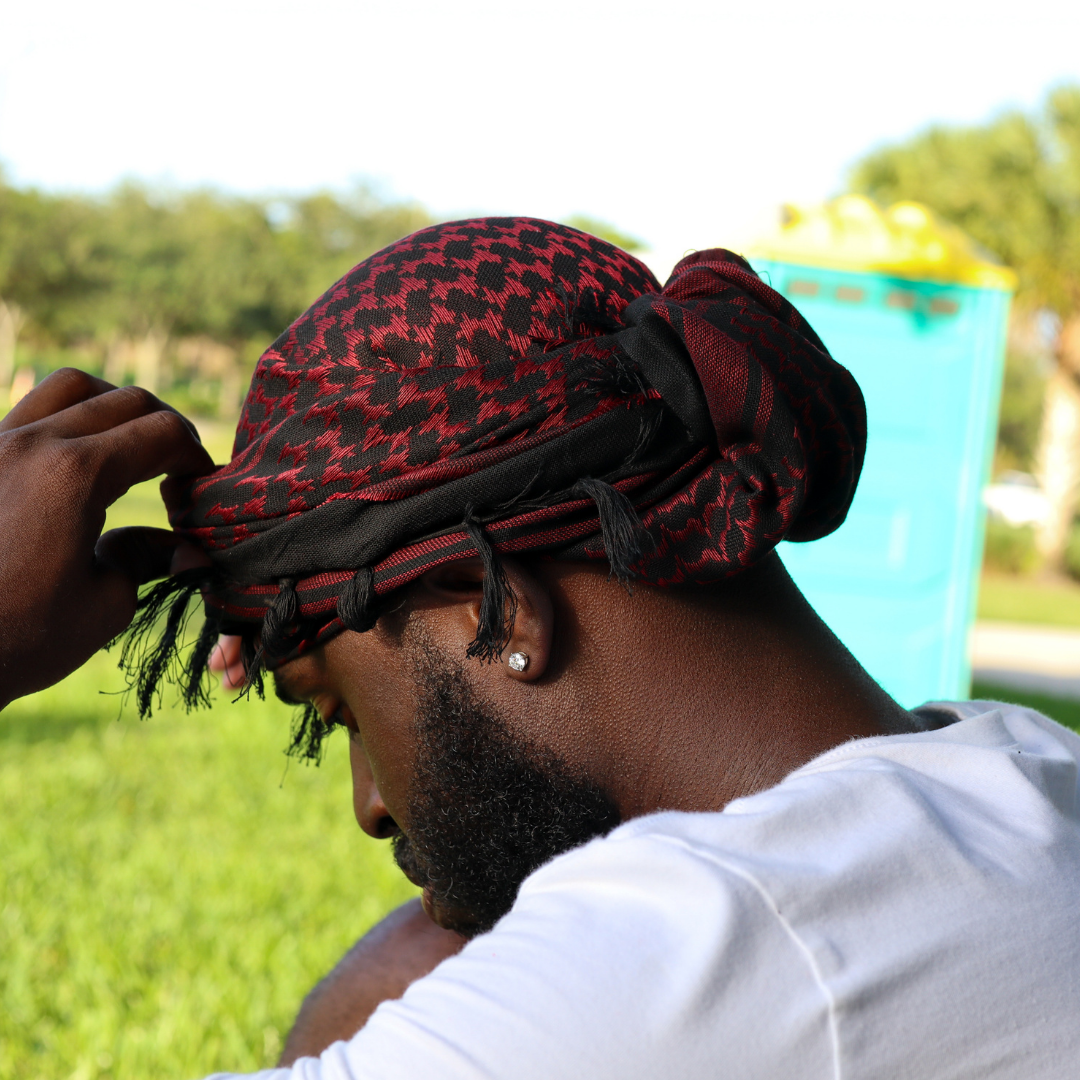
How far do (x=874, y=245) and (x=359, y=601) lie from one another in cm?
522

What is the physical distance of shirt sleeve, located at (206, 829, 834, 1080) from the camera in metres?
1.08

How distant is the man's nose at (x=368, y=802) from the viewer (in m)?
1.85

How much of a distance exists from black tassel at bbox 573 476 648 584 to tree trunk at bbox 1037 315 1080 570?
22.9 meters

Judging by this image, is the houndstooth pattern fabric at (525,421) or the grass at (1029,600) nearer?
the houndstooth pattern fabric at (525,421)

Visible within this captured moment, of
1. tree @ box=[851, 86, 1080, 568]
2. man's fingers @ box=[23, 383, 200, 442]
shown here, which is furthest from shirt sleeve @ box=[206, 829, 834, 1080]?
tree @ box=[851, 86, 1080, 568]

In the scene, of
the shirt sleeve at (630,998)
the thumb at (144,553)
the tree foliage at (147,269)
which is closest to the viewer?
the shirt sleeve at (630,998)

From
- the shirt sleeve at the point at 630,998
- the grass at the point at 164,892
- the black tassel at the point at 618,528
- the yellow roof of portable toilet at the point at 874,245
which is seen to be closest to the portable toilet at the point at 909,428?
the yellow roof of portable toilet at the point at 874,245

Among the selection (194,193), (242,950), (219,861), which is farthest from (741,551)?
(194,193)

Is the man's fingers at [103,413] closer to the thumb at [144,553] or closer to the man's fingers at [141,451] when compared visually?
the man's fingers at [141,451]

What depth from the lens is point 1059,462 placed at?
23266mm

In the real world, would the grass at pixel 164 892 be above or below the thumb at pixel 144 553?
below

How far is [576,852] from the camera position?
125 cm

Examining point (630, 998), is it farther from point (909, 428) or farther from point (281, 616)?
point (909, 428)

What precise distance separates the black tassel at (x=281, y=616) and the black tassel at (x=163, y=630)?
0.19 metres
